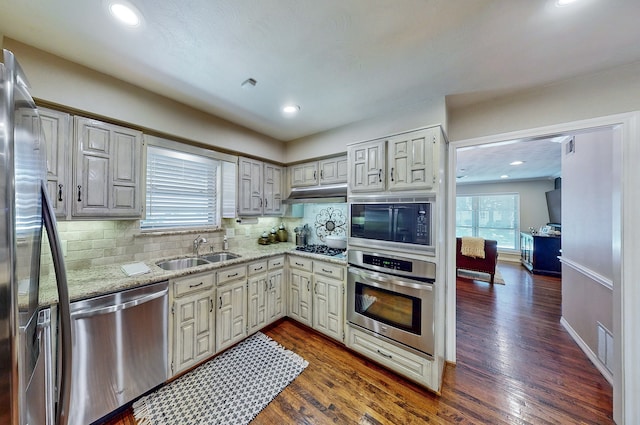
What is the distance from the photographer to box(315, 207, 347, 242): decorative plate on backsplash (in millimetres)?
3321

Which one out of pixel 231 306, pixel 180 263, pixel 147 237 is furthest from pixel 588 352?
pixel 147 237

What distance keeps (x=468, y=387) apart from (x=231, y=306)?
239 centimetres

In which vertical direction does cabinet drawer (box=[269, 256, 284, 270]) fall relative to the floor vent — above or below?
above

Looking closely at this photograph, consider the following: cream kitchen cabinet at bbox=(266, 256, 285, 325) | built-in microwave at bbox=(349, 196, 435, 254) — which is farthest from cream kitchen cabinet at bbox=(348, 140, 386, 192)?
cream kitchen cabinet at bbox=(266, 256, 285, 325)

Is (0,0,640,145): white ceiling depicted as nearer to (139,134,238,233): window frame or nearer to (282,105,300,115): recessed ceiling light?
(282,105,300,115): recessed ceiling light

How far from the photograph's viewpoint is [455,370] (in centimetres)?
222

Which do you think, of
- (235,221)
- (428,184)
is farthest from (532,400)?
(235,221)

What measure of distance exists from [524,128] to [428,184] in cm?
102

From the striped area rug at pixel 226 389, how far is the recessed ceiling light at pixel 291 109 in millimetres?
2662

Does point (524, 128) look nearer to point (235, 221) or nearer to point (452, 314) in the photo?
point (452, 314)

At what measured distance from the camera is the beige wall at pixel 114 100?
5.34ft

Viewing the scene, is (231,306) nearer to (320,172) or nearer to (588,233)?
(320,172)

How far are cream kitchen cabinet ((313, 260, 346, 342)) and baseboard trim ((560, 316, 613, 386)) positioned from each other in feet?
8.15

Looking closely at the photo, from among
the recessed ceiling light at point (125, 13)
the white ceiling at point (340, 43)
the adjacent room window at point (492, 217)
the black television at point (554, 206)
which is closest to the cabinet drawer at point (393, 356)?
the white ceiling at point (340, 43)
